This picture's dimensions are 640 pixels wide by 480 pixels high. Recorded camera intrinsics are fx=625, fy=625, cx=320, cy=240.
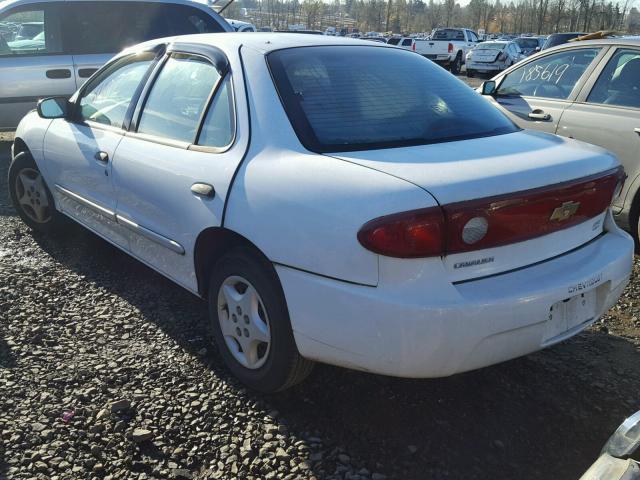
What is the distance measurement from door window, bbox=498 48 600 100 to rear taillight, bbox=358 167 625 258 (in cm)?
298

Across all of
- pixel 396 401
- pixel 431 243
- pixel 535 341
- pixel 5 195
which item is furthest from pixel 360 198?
pixel 5 195

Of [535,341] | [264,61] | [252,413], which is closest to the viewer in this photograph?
[535,341]

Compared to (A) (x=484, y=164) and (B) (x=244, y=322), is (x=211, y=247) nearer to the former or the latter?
(B) (x=244, y=322)

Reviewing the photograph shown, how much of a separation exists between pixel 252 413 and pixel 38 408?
0.96 m

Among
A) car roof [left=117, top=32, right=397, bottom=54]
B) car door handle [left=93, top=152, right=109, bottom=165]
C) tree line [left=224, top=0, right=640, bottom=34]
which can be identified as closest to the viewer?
car roof [left=117, top=32, right=397, bottom=54]

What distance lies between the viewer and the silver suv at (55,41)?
7.50 meters

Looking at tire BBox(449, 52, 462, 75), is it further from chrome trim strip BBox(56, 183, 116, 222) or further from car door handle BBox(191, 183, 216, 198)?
car door handle BBox(191, 183, 216, 198)

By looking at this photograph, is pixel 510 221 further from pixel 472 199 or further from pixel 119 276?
pixel 119 276

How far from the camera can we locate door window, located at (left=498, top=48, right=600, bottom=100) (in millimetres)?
5137

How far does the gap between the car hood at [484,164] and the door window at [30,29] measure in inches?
254

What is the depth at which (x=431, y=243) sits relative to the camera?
2.20 meters

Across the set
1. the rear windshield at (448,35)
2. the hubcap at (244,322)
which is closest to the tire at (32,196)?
Answer: the hubcap at (244,322)

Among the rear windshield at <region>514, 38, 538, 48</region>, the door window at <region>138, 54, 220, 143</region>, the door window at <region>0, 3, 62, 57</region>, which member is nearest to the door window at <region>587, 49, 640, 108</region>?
the door window at <region>138, 54, 220, 143</region>

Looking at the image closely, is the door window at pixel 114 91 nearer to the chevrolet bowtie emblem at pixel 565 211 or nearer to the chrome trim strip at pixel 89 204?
A: the chrome trim strip at pixel 89 204
